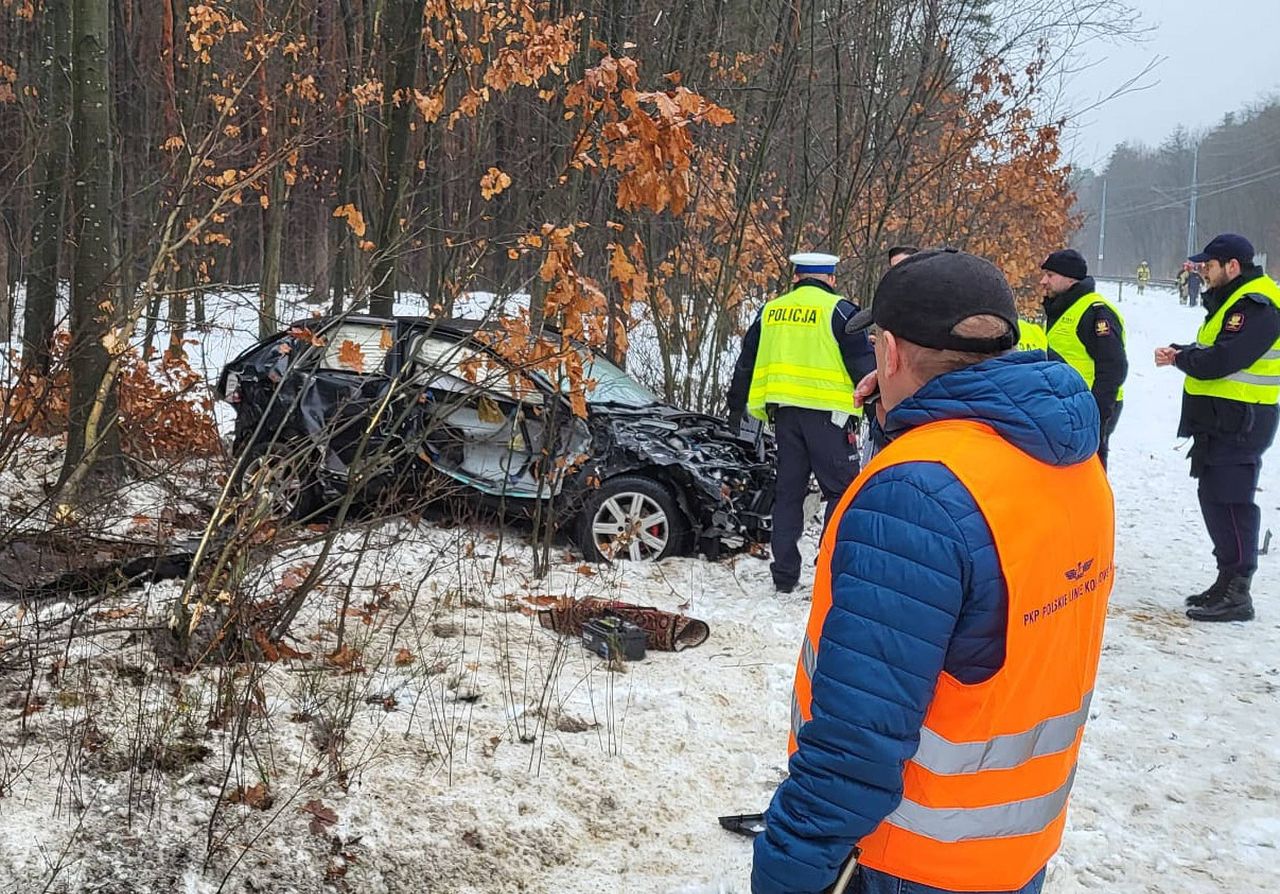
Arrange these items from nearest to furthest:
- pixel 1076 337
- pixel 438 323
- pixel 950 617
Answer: pixel 950 617
pixel 438 323
pixel 1076 337

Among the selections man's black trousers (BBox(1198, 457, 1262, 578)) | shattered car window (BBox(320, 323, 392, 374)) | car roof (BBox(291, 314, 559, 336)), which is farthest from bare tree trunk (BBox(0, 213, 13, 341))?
man's black trousers (BBox(1198, 457, 1262, 578))

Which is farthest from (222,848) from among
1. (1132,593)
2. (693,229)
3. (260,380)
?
(693,229)

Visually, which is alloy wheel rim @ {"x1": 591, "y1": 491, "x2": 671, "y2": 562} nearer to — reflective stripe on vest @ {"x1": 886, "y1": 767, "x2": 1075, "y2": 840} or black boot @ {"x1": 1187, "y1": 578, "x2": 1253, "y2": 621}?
black boot @ {"x1": 1187, "y1": 578, "x2": 1253, "y2": 621}

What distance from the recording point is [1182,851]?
12.5 feet

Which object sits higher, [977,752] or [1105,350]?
[1105,350]

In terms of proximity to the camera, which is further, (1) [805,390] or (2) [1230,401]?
(1) [805,390]

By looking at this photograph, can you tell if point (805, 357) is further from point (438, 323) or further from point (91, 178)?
point (91, 178)

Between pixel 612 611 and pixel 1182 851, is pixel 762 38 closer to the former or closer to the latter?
pixel 612 611

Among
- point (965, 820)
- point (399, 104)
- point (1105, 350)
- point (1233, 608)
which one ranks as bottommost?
point (1233, 608)

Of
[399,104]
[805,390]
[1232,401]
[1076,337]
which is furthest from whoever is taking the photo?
[399,104]

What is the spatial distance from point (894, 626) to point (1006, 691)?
9.4 inches

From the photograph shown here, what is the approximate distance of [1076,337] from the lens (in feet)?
23.0

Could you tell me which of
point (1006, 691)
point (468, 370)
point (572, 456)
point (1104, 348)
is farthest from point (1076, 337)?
point (1006, 691)

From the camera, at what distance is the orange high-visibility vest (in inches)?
68.2
